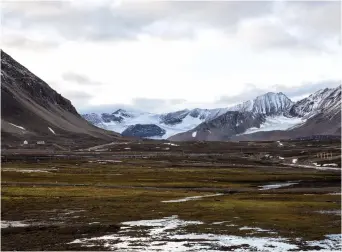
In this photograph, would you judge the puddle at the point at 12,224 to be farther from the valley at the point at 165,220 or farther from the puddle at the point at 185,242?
the puddle at the point at 185,242

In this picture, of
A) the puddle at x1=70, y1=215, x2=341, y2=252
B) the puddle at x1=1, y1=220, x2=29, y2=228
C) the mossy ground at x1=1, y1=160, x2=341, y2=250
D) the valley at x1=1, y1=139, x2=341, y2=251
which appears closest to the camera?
the puddle at x1=70, y1=215, x2=341, y2=252

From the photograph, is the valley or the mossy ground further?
the mossy ground

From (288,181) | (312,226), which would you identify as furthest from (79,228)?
(288,181)

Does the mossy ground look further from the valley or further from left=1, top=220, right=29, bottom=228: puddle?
left=1, top=220, right=29, bottom=228: puddle

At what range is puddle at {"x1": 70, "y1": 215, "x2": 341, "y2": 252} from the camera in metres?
41.9

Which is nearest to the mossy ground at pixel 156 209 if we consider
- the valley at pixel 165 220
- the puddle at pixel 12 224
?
the valley at pixel 165 220

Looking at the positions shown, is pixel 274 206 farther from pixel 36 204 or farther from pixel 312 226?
pixel 36 204

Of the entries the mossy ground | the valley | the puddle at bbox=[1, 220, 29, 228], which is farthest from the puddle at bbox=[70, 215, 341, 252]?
the puddle at bbox=[1, 220, 29, 228]

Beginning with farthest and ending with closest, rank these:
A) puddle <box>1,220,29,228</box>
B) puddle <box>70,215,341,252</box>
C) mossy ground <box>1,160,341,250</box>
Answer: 1. puddle <box>1,220,29,228</box>
2. mossy ground <box>1,160,341,250</box>
3. puddle <box>70,215,341,252</box>

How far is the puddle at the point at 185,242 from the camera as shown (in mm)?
41906

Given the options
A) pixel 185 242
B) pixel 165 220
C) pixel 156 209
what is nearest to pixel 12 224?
pixel 165 220

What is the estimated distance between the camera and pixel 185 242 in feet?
144

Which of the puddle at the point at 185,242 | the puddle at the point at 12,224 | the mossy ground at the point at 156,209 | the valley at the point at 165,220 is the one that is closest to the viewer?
the puddle at the point at 185,242

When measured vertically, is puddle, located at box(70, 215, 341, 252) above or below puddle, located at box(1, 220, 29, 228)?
below
